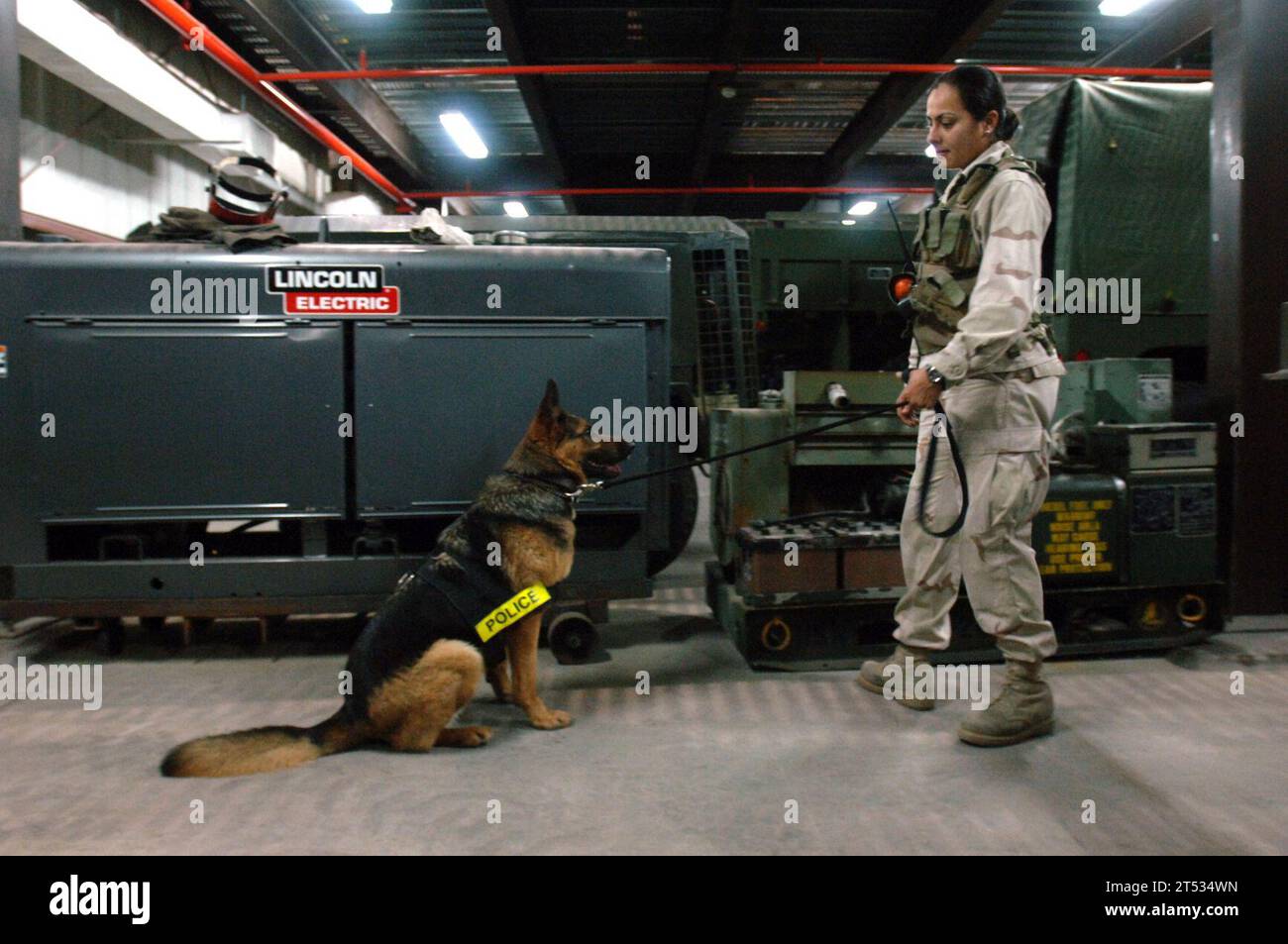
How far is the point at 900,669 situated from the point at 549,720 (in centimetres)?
135

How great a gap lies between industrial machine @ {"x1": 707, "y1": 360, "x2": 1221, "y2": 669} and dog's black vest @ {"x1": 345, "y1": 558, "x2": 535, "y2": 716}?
1286mm

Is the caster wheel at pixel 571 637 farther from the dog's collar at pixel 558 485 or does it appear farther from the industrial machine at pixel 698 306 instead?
the industrial machine at pixel 698 306

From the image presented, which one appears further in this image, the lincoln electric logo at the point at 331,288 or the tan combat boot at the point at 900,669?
the lincoln electric logo at the point at 331,288

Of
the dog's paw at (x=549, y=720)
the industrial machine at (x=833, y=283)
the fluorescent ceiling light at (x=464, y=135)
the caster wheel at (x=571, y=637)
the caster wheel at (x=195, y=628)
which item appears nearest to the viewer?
the dog's paw at (x=549, y=720)

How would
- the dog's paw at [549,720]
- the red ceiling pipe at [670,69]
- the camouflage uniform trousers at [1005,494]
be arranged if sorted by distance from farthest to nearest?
the red ceiling pipe at [670,69], the dog's paw at [549,720], the camouflage uniform trousers at [1005,494]

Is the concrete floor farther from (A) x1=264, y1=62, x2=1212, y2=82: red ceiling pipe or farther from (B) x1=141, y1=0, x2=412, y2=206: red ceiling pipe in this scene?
(A) x1=264, y1=62, x2=1212, y2=82: red ceiling pipe

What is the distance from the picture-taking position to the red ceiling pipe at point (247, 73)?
6.12 meters

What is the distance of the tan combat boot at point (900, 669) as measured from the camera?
125 inches

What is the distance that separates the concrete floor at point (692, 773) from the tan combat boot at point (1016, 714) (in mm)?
54

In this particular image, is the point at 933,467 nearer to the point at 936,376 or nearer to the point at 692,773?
the point at 936,376

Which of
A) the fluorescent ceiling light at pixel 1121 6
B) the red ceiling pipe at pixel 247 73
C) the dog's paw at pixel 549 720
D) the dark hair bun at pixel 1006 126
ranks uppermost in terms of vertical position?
the fluorescent ceiling light at pixel 1121 6

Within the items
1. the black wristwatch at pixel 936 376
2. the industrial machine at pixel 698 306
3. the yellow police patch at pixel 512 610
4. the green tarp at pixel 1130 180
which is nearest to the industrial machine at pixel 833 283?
the industrial machine at pixel 698 306

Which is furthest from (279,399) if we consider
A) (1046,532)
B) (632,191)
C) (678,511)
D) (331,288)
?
(632,191)

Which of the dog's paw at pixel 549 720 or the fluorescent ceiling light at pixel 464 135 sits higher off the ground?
the fluorescent ceiling light at pixel 464 135
